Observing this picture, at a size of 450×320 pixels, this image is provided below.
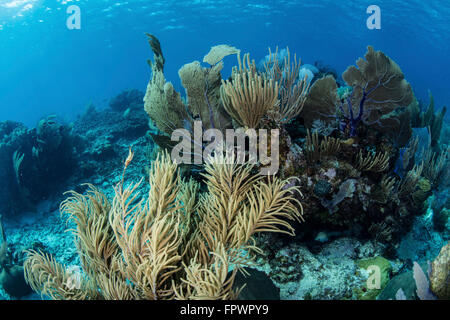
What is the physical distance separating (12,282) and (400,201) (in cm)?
752

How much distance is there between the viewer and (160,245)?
196 centimetres

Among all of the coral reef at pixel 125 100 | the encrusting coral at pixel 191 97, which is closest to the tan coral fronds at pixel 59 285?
the encrusting coral at pixel 191 97

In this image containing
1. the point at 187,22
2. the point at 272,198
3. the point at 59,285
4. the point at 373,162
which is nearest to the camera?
the point at 59,285

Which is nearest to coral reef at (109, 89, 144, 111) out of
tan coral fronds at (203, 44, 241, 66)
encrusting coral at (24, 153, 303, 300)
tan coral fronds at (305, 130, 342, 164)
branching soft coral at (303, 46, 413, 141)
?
tan coral fronds at (203, 44, 241, 66)

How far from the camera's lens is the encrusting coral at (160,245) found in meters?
1.94

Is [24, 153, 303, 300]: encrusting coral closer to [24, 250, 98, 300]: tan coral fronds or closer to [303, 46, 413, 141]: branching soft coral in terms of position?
[24, 250, 98, 300]: tan coral fronds

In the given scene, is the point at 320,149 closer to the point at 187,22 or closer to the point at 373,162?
the point at 373,162

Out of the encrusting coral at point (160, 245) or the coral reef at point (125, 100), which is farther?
the coral reef at point (125, 100)

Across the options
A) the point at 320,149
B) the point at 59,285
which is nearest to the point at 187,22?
the point at 320,149

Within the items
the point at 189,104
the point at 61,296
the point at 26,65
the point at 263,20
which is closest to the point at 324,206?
the point at 189,104

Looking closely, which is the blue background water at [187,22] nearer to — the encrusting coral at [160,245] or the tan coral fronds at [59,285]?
the encrusting coral at [160,245]

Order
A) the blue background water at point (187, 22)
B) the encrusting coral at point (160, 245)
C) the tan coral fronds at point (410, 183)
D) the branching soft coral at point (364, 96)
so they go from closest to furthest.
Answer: the encrusting coral at point (160, 245) → the branching soft coral at point (364, 96) → the tan coral fronds at point (410, 183) → the blue background water at point (187, 22)

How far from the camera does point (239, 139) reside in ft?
11.3
